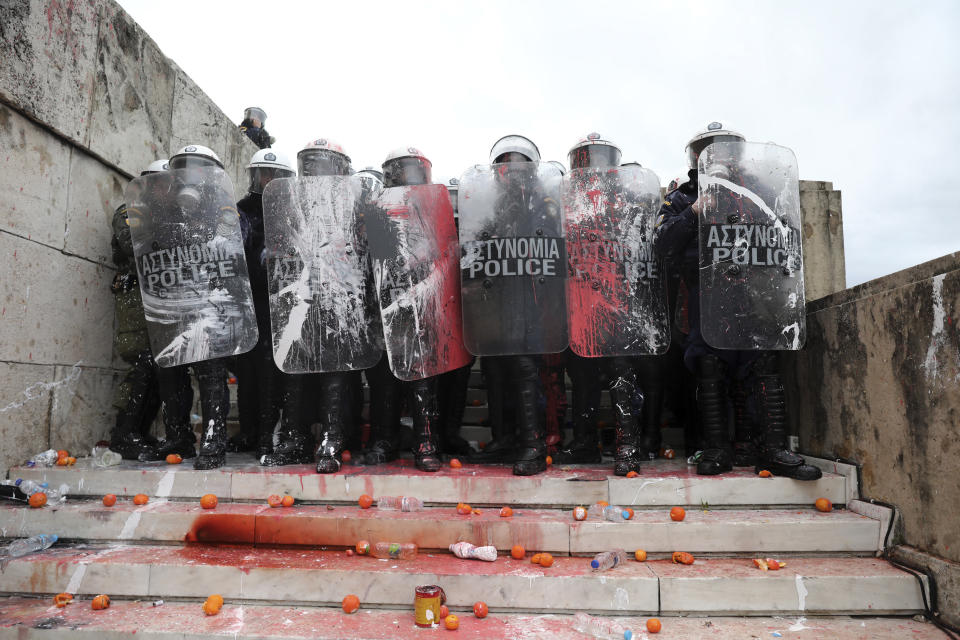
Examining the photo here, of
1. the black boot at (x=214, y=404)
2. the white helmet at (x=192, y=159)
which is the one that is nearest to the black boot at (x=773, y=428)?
the black boot at (x=214, y=404)

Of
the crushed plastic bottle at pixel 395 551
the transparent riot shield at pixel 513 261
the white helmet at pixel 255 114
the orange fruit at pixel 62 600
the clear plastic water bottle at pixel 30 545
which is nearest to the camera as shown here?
the orange fruit at pixel 62 600

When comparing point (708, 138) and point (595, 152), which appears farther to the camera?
point (595, 152)

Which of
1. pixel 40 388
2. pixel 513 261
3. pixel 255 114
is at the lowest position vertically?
pixel 40 388

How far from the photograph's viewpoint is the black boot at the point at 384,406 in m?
3.78

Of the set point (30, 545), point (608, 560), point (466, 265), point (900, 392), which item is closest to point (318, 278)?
point (466, 265)

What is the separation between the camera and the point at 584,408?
3705mm

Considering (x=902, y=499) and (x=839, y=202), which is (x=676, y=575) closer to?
(x=902, y=499)

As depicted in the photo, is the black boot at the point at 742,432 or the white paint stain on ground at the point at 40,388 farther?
the white paint stain on ground at the point at 40,388

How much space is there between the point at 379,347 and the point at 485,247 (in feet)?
3.08

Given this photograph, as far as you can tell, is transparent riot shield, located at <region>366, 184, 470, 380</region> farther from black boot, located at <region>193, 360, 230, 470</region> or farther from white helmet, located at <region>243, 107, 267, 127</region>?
white helmet, located at <region>243, 107, 267, 127</region>

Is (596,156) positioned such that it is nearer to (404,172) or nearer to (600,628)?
(404,172)

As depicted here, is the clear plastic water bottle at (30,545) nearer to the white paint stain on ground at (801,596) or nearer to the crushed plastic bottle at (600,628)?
the crushed plastic bottle at (600,628)

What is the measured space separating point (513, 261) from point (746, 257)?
1292 millimetres

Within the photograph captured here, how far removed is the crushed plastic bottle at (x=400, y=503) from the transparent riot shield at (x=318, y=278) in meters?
0.88
